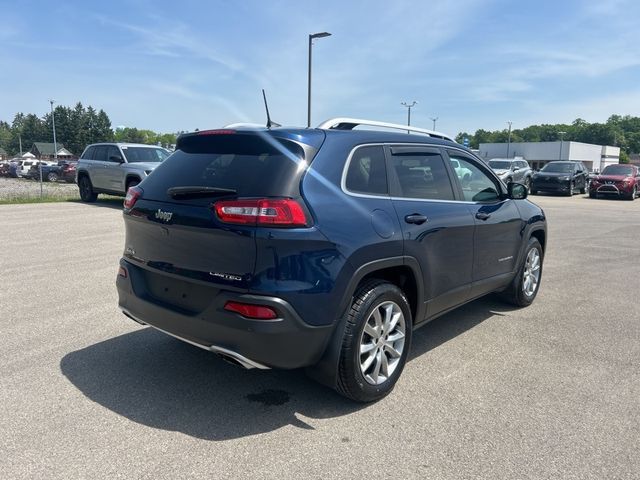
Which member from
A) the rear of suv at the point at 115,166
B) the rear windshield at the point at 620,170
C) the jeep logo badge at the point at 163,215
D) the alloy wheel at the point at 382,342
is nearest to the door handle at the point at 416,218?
the alloy wheel at the point at 382,342

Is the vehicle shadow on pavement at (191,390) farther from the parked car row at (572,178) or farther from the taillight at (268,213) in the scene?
the parked car row at (572,178)

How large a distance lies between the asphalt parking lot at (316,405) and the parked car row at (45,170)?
26270 millimetres

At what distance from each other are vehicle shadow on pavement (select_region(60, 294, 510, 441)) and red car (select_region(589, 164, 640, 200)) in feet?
77.3

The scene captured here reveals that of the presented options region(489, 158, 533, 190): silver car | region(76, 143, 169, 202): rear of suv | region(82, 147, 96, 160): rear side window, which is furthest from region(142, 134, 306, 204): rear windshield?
region(489, 158, 533, 190): silver car

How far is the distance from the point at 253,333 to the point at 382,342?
3.41 feet

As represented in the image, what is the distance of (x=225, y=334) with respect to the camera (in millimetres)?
3014

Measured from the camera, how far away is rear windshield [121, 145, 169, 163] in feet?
50.2

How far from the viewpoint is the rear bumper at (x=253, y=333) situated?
2.92 meters

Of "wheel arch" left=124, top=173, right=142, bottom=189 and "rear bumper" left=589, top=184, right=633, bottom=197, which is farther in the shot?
"rear bumper" left=589, top=184, right=633, bottom=197

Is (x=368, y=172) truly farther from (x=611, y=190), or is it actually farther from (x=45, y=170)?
(x=45, y=170)

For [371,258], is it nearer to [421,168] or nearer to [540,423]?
[421,168]

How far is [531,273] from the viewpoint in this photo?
19.2ft

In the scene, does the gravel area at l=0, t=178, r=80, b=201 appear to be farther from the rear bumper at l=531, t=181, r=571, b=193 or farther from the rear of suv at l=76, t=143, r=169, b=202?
the rear bumper at l=531, t=181, r=571, b=193

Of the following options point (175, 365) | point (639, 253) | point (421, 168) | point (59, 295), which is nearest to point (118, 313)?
point (59, 295)
